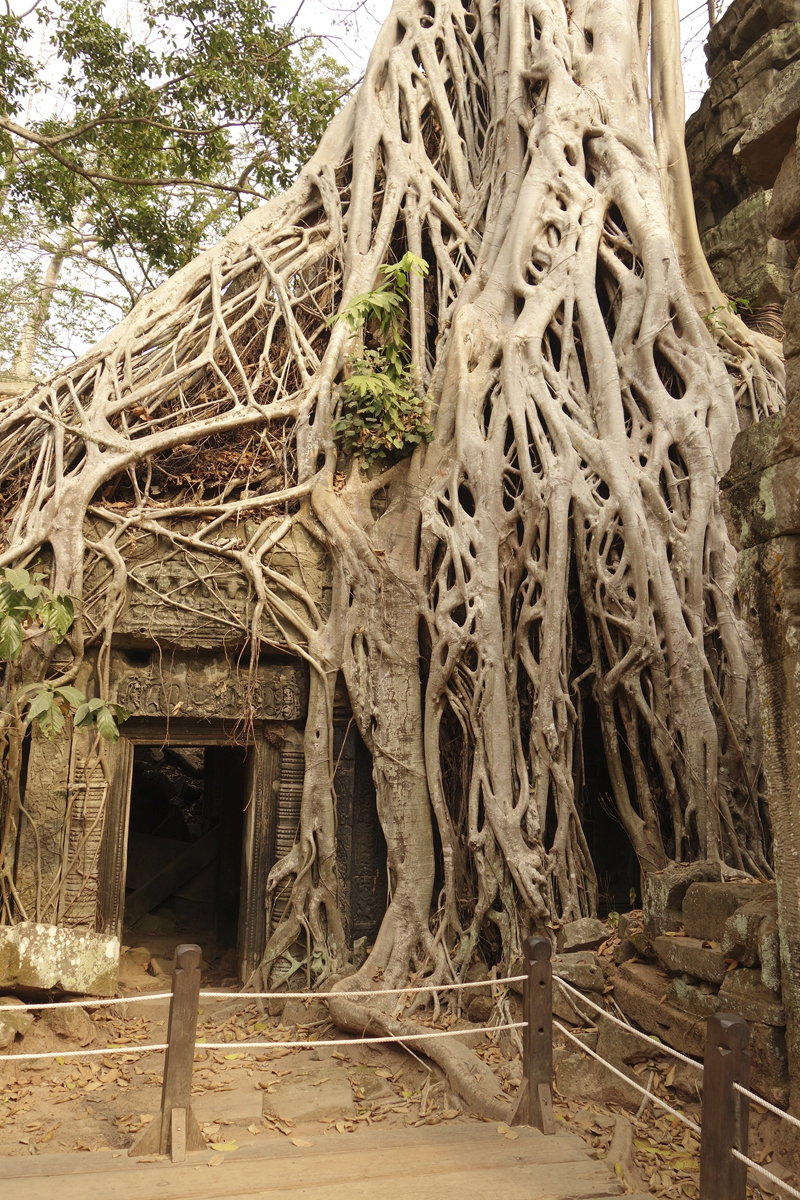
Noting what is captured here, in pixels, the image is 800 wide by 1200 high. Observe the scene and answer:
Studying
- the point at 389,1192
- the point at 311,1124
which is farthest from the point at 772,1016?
the point at 311,1124

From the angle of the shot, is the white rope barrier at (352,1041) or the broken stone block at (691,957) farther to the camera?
the broken stone block at (691,957)

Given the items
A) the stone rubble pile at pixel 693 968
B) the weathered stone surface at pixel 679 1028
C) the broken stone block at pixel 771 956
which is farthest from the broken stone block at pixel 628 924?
the broken stone block at pixel 771 956

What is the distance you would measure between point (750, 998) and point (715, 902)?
0.47 meters

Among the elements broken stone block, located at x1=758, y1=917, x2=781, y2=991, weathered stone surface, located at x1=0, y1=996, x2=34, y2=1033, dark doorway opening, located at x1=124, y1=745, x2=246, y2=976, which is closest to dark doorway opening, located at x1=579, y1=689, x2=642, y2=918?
dark doorway opening, located at x1=124, y1=745, x2=246, y2=976

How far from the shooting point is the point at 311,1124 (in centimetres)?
350

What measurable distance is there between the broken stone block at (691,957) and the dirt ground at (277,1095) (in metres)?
0.36

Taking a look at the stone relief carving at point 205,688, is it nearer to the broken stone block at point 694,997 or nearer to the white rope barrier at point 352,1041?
the white rope barrier at point 352,1041

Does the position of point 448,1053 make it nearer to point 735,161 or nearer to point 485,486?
point 485,486

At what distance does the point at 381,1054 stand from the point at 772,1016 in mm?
2029

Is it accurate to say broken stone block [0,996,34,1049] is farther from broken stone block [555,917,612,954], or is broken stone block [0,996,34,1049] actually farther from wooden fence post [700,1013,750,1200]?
wooden fence post [700,1013,750,1200]

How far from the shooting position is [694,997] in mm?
3158

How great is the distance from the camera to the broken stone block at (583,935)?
4008 mm

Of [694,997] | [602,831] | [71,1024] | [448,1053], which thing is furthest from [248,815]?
[694,997]

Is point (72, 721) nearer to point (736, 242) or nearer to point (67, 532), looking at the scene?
point (67, 532)
